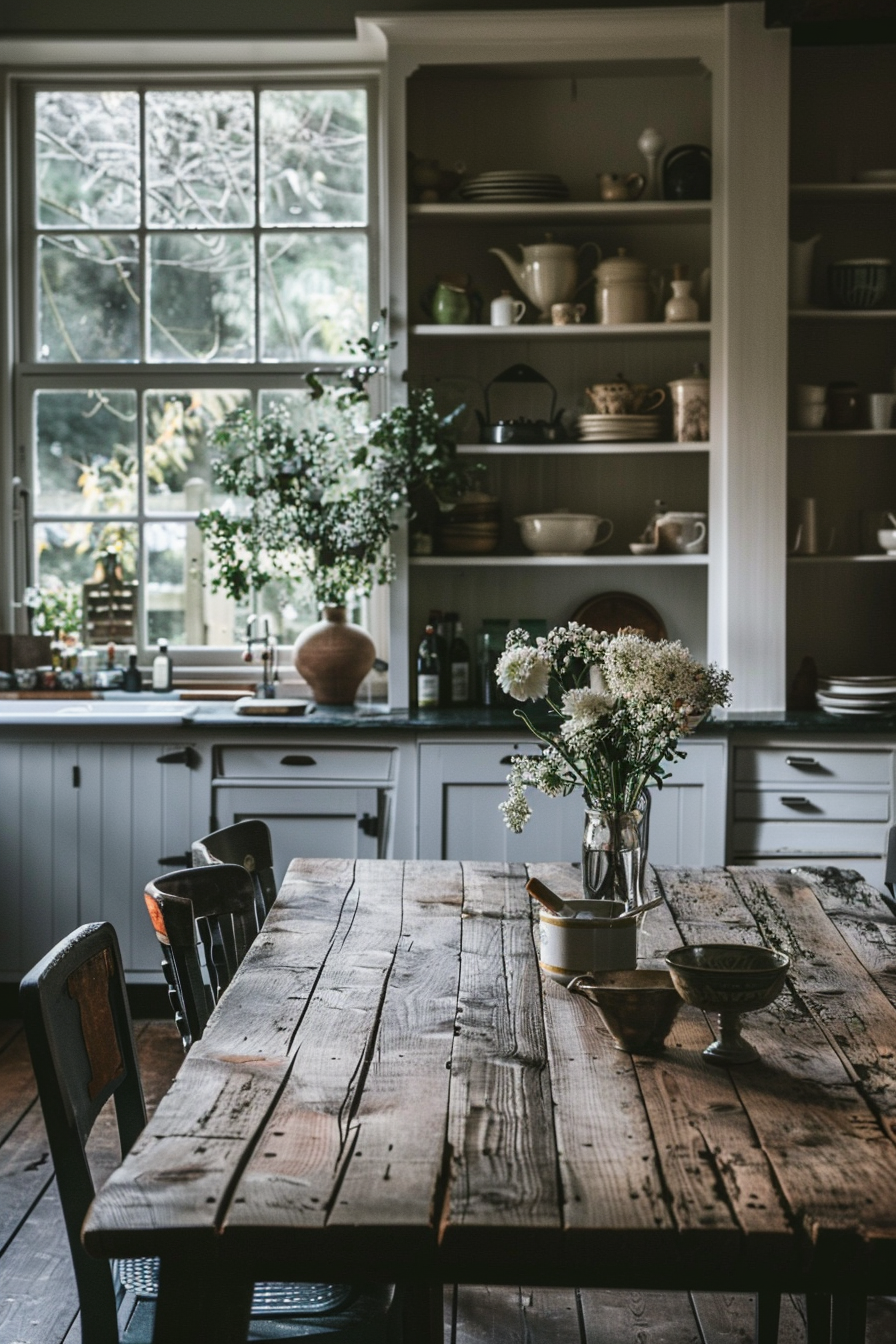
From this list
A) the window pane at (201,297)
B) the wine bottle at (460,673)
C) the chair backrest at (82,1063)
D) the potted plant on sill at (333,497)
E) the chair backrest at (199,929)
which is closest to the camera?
the chair backrest at (82,1063)

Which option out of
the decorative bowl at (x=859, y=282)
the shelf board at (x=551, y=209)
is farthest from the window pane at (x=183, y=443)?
the decorative bowl at (x=859, y=282)

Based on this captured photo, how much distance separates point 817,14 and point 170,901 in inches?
131

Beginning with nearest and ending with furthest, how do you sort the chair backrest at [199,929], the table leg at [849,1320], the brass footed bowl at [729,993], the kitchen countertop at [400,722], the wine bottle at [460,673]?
1. the brass footed bowl at [729,993]
2. the table leg at [849,1320]
3. the chair backrest at [199,929]
4. the kitchen countertop at [400,722]
5. the wine bottle at [460,673]

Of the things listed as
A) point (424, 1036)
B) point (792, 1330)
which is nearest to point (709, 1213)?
point (424, 1036)

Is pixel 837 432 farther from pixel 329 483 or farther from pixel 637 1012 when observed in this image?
pixel 637 1012

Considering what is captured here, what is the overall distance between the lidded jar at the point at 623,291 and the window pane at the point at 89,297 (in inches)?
63.7

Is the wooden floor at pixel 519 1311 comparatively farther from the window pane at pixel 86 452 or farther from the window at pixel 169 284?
the window pane at pixel 86 452

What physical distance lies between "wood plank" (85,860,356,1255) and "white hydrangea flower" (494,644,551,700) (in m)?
0.50

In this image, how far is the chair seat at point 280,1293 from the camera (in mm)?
1600

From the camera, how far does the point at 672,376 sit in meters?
4.45

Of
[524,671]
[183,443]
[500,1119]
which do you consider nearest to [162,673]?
[183,443]

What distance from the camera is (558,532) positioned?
4.20 metres

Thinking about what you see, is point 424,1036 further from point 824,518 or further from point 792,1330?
point 824,518

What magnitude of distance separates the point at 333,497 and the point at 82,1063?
3.06 metres
